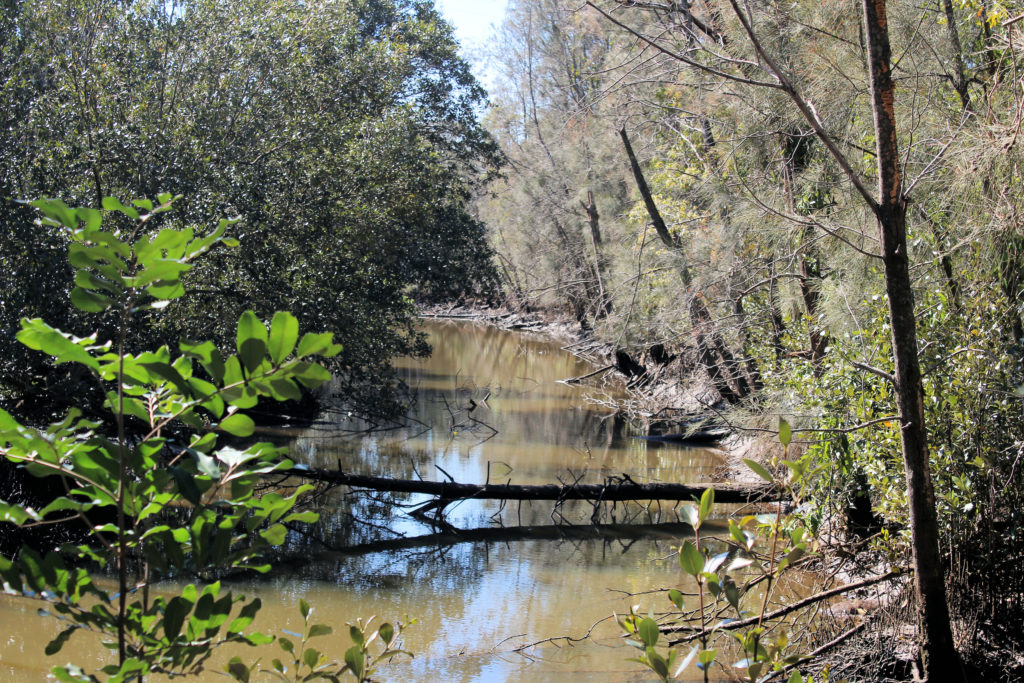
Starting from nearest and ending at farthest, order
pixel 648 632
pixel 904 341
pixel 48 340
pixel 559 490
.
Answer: pixel 48 340 < pixel 648 632 < pixel 904 341 < pixel 559 490

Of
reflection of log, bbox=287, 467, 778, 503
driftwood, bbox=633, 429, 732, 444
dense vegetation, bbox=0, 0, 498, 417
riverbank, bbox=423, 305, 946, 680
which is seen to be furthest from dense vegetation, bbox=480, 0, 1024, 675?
dense vegetation, bbox=0, 0, 498, 417

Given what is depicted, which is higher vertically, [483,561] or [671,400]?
[671,400]

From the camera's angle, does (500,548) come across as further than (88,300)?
Yes


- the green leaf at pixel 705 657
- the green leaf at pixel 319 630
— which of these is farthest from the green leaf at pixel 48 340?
the green leaf at pixel 705 657

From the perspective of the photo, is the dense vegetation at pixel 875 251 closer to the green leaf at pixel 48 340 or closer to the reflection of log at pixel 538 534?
the reflection of log at pixel 538 534

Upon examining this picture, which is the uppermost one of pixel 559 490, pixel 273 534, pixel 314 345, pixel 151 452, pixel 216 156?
pixel 216 156

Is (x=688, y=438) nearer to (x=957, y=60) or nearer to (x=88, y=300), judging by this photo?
(x=957, y=60)

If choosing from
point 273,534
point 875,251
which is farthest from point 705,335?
point 273,534

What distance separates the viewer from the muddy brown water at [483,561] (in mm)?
5891

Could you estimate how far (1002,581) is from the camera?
14.0ft

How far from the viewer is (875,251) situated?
5.73 metres

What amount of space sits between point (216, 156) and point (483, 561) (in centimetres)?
515

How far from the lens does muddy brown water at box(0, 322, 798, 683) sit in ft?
19.3

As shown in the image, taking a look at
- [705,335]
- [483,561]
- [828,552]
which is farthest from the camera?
[705,335]
